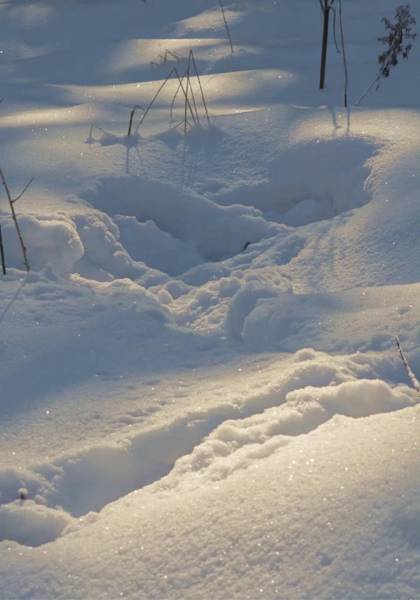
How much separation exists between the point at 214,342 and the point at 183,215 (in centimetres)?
86

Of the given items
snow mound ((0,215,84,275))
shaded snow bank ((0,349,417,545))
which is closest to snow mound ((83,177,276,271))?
snow mound ((0,215,84,275))

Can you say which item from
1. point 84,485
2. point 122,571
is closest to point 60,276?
point 84,485

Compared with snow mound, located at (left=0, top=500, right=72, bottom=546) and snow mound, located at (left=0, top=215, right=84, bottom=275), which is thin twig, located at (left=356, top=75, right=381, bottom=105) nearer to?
snow mound, located at (left=0, top=215, right=84, bottom=275)

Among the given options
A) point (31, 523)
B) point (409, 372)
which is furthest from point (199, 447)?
point (409, 372)

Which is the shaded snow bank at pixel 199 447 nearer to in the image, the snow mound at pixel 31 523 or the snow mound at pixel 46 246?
the snow mound at pixel 31 523

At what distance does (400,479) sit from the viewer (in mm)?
1387

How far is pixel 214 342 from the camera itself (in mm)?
2244

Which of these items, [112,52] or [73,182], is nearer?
[73,182]

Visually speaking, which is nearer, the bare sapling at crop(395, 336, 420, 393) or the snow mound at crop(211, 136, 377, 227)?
Answer: the bare sapling at crop(395, 336, 420, 393)

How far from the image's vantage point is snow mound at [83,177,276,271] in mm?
2889

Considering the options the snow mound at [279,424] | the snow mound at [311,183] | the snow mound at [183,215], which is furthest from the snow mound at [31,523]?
the snow mound at [311,183]

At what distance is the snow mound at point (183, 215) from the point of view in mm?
2889

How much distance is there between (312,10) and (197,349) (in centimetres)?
384

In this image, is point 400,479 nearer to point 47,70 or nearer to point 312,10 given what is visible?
point 47,70
